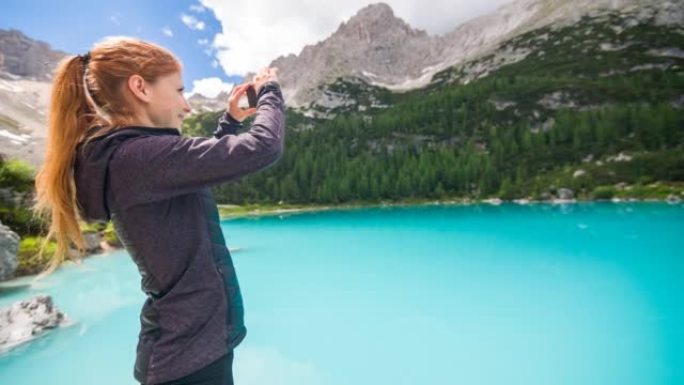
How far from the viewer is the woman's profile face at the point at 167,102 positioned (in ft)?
6.14

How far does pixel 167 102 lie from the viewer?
191 centimetres

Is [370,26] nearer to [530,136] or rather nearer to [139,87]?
[530,136]

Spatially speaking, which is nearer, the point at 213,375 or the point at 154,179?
the point at 154,179

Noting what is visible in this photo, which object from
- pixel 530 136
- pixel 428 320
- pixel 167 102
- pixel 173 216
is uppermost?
pixel 530 136

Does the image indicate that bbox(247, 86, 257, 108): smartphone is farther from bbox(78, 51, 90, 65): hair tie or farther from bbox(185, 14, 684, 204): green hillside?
bbox(185, 14, 684, 204): green hillside

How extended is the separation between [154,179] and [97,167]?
9.4 inches

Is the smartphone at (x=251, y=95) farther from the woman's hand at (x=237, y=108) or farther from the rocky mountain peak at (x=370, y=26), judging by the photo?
the rocky mountain peak at (x=370, y=26)

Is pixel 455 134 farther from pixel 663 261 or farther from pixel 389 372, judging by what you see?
pixel 389 372

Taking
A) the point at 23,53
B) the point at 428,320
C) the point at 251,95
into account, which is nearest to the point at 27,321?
the point at 428,320

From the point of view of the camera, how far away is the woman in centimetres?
169

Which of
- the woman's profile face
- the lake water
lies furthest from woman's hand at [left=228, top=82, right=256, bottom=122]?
the lake water

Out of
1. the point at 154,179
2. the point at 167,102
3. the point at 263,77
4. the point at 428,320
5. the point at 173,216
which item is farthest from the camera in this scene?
the point at 428,320

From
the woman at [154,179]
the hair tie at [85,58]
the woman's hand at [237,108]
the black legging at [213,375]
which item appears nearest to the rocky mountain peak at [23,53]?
the woman's hand at [237,108]

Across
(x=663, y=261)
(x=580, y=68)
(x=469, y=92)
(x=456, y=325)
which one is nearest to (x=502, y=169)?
(x=469, y=92)
